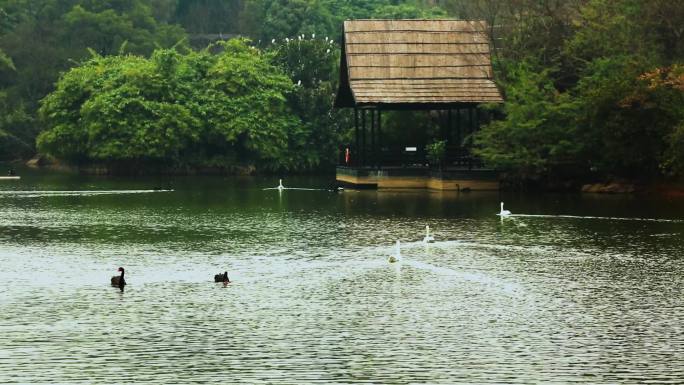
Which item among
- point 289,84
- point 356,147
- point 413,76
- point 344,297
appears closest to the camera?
point 344,297

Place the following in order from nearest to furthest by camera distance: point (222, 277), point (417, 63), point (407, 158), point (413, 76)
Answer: point (222, 277) < point (413, 76) < point (417, 63) < point (407, 158)

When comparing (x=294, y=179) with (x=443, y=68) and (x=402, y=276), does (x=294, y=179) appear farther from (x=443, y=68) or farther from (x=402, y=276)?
(x=402, y=276)

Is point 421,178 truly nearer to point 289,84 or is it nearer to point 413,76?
point 413,76

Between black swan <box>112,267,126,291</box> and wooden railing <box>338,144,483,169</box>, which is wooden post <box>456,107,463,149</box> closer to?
wooden railing <box>338,144,483,169</box>

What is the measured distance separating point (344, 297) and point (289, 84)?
66.6 meters

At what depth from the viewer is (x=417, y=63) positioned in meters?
67.9

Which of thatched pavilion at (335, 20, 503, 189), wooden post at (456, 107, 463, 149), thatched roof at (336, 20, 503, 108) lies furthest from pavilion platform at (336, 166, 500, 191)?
thatched roof at (336, 20, 503, 108)

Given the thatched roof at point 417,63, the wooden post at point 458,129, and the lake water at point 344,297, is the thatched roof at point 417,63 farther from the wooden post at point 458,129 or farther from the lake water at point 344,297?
the lake water at point 344,297

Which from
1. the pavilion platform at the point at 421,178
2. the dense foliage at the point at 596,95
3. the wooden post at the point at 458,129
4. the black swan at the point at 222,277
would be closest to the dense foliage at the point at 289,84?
the dense foliage at the point at 596,95

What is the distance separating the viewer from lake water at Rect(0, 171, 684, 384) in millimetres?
21422

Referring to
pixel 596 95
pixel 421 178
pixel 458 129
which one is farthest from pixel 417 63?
pixel 596 95

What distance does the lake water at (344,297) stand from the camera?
70.3 feet

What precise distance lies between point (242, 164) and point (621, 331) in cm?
7019

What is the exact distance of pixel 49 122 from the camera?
96000 mm
